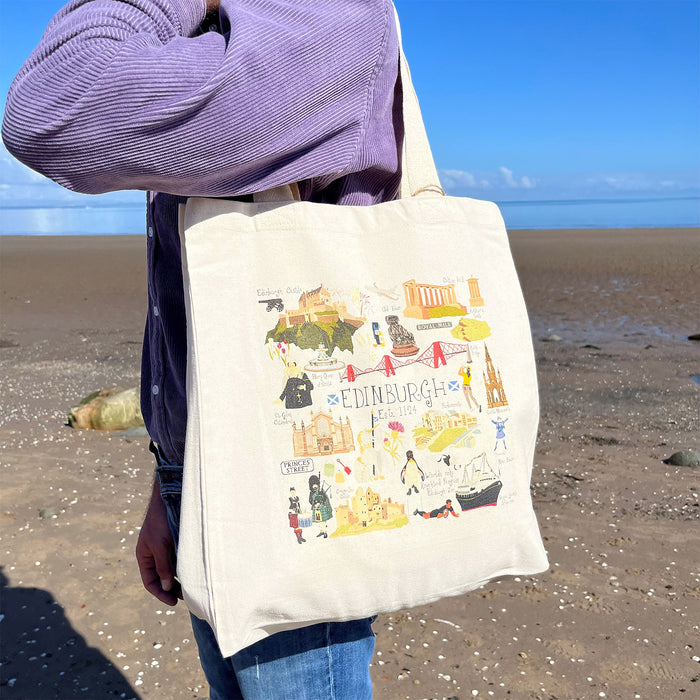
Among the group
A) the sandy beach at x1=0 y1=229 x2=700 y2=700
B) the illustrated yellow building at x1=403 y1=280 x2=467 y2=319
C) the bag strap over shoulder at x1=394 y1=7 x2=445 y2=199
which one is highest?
the bag strap over shoulder at x1=394 y1=7 x2=445 y2=199

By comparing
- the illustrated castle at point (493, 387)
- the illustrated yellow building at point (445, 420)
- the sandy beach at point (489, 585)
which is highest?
the illustrated castle at point (493, 387)

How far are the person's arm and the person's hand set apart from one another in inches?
31.4

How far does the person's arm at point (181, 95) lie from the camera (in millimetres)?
1059

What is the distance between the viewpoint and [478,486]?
1.37 m

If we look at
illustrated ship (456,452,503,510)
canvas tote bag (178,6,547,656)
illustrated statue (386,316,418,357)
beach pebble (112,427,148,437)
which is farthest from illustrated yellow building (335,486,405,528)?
beach pebble (112,427,148,437)

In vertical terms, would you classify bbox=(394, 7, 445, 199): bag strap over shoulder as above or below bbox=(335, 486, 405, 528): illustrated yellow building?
above

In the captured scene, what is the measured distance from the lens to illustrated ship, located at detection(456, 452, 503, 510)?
1358 mm

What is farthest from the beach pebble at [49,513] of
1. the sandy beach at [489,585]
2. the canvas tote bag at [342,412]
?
the canvas tote bag at [342,412]

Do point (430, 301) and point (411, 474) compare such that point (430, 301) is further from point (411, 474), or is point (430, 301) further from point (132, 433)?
point (132, 433)

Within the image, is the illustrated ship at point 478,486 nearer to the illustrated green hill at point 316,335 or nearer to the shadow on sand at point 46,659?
the illustrated green hill at point 316,335

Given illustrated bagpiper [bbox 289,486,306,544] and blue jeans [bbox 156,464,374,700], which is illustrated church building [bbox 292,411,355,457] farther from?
blue jeans [bbox 156,464,374,700]

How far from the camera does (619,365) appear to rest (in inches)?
363

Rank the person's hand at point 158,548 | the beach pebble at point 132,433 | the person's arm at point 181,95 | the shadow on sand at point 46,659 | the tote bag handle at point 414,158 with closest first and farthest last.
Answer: the person's arm at point 181,95 < the tote bag handle at point 414,158 < the person's hand at point 158,548 < the shadow on sand at point 46,659 < the beach pebble at point 132,433

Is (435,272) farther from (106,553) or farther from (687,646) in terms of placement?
(106,553)
